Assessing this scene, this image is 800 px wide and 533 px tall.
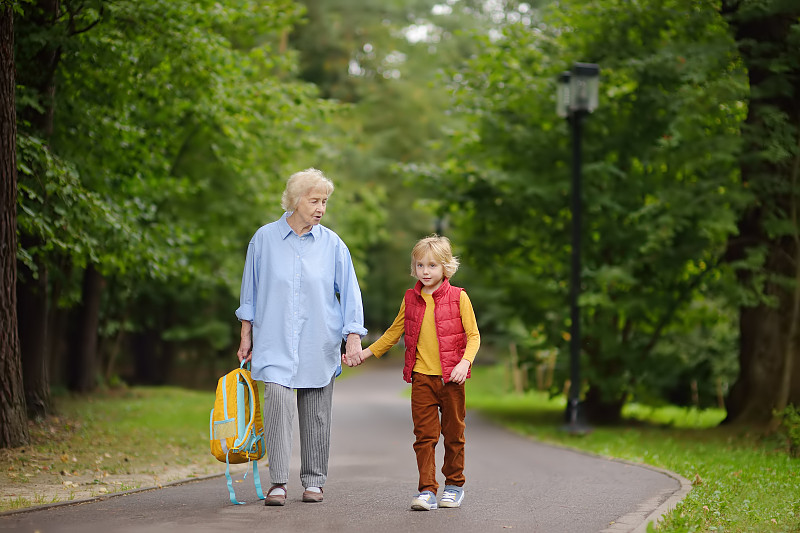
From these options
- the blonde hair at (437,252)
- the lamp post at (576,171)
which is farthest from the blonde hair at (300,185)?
the lamp post at (576,171)

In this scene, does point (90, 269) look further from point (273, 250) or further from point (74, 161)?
point (273, 250)

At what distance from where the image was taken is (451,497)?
6762 mm

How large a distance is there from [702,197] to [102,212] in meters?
7.63

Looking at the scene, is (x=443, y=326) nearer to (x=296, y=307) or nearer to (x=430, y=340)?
(x=430, y=340)

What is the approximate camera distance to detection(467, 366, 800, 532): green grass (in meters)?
6.40

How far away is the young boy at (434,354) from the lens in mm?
6582

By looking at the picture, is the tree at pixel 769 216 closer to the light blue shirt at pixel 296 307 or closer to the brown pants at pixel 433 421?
the brown pants at pixel 433 421

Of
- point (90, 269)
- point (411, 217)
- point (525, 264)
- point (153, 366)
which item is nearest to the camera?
point (525, 264)

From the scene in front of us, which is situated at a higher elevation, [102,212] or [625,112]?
[625,112]

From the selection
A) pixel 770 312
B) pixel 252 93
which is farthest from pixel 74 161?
pixel 770 312

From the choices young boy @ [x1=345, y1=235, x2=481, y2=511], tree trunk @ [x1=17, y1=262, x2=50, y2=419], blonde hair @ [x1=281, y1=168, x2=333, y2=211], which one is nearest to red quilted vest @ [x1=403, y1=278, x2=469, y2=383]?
young boy @ [x1=345, y1=235, x2=481, y2=511]

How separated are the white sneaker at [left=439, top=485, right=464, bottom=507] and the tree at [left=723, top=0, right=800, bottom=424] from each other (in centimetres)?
708

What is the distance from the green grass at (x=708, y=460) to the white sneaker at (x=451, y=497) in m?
1.40

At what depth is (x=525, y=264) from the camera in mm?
16812
